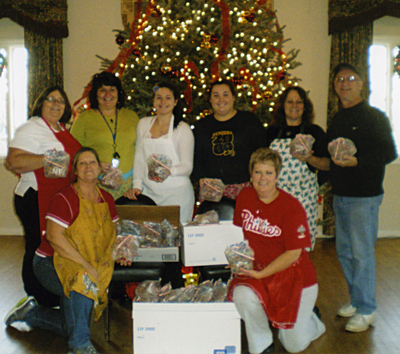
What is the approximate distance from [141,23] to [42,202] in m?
2.06

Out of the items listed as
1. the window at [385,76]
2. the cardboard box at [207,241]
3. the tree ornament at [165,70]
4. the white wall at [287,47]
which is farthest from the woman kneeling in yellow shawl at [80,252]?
the window at [385,76]

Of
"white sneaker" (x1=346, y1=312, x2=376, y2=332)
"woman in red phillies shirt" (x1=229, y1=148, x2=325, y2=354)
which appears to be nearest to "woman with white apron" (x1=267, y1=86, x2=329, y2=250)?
"woman in red phillies shirt" (x1=229, y1=148, x2=325, y2=354)

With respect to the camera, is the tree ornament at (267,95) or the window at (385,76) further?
the window at (385,76)

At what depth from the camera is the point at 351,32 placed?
17.7ft

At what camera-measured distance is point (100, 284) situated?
2443mm

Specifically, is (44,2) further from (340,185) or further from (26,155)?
(340,185)

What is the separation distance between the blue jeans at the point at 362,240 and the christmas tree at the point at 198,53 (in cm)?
148

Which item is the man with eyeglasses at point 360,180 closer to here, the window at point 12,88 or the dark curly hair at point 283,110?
the dark curly hair at point 283,110

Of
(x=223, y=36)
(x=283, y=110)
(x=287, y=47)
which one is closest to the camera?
(x=283, y=110)

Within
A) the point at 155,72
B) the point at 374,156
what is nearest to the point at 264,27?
the point at 155,72

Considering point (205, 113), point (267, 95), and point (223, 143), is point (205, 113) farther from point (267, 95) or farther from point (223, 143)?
point (223, 143)

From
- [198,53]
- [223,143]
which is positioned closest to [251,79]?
[198,53]

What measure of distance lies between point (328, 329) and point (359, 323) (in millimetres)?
213

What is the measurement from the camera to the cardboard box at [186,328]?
226 centimetres
